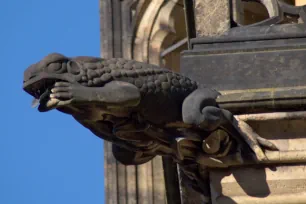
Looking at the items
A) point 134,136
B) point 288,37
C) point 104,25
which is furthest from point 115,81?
point 104,25

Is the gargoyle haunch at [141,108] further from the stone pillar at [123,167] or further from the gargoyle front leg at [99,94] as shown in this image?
the stone pillar at [123,167]

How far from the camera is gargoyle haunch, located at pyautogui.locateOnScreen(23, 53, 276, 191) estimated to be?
368 inches

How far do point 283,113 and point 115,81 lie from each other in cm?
85

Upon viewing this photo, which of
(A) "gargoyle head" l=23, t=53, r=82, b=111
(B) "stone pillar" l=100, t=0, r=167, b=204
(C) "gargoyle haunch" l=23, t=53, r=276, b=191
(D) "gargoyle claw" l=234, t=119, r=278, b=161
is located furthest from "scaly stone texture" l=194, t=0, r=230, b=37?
(B) "stone pillar" l=100, t=0, r=167, b=204

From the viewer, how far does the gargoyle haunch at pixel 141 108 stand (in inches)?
368

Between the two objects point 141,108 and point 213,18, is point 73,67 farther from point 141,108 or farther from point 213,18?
point 213,18

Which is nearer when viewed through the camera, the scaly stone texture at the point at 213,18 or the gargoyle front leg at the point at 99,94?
the gargoyle front leg at the point at 99,94

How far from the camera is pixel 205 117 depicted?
9633mm

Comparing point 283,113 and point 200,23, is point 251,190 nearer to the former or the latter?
point 283,113

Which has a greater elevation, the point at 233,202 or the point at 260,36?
the point at 260,36

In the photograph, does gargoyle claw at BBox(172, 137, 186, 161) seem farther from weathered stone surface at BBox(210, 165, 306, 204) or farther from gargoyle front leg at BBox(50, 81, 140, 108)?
gargoyle front leg at BBox(50, 81, 140, 108)

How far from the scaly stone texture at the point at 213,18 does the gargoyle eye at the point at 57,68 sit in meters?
1.15

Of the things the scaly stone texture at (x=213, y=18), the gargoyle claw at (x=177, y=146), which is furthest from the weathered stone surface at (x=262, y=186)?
the scaly stone texture at (x=213, y=18)

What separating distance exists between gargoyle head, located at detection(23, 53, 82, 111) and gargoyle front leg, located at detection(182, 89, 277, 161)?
1.98 ft
